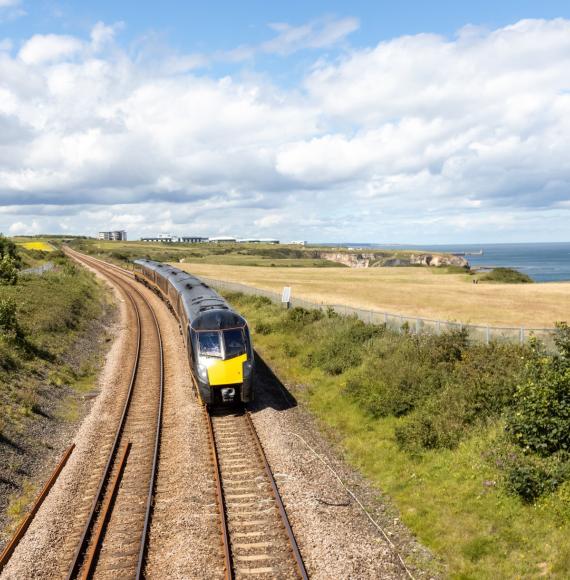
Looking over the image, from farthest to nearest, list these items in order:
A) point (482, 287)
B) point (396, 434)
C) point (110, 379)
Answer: point (482, 287)
point (110, 379)
point (396, 434)

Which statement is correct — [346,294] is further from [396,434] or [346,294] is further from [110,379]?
[396,434]

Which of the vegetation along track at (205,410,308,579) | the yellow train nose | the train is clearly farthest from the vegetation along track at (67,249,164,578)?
the yellow train nose

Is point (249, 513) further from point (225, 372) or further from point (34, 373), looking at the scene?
point (34, 373)

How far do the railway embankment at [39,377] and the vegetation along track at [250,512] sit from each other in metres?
5.25

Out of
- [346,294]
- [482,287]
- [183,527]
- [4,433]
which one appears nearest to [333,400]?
[183,527]

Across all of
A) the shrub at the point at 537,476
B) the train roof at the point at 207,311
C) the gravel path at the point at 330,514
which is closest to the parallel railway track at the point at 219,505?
the gravel path at the point at 330,514

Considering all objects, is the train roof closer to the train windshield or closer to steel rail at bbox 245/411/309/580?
the train windshield

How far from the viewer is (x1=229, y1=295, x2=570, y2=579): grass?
10.4m

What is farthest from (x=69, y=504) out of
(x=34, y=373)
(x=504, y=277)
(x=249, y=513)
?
(x=504, y=277)

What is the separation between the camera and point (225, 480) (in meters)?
14.4

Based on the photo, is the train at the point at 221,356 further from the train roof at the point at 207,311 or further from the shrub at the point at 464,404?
the shrub at the point at 464,404

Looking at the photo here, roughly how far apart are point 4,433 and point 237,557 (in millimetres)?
10068

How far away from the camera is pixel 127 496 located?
44.7ft

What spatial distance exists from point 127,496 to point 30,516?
2.32 metres
